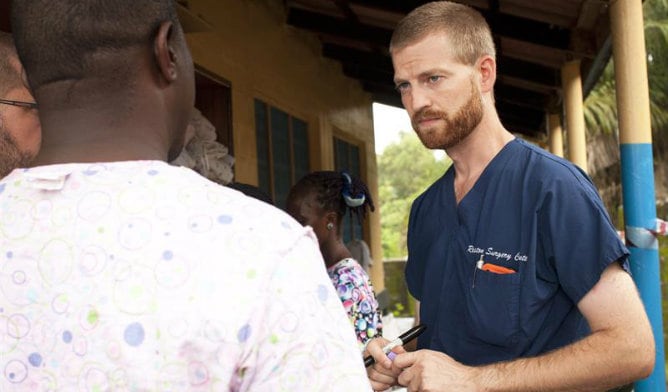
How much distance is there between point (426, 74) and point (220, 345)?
1.25 meters

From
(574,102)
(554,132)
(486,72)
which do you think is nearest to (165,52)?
(486,72)

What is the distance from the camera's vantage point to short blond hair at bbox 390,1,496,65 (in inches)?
75.2

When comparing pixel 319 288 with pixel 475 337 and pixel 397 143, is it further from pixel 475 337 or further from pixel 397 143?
pixel 397 143

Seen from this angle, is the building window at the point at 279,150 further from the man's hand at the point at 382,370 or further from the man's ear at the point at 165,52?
the man's ear at the point at 165,52

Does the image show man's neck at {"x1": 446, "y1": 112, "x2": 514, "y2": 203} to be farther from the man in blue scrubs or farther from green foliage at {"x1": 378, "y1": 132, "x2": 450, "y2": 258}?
green foliage at {"x1": 378, "y1": 132, "x2": 450, "y2": 258}

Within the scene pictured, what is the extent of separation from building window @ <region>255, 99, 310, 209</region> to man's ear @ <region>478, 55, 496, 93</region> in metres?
3.81

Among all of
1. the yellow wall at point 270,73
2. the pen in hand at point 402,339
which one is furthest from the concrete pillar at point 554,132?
the pen in hand at point 402,339

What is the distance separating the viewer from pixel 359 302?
2.73 m

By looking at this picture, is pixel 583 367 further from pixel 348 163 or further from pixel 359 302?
pixel 348 163

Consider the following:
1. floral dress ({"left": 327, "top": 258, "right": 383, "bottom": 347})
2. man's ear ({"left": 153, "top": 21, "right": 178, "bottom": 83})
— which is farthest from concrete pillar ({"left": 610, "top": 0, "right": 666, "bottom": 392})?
man's ear ({"left": 153, "top": 21, "right": 178, "bottom": 83})

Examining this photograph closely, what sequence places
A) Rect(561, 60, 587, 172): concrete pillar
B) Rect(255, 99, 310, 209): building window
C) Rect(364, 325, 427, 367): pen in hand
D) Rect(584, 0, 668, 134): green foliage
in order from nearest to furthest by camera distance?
Rect(364, 325, 427, 367): pen in hand, Rect(561, 60, 587, 172): concrete pillar, Rect(255, 99, 310, 209): building window, Rect(584, 0, 668, 134): green foliage

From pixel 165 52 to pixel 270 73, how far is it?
522 centimetres

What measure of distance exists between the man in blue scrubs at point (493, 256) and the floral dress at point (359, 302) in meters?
0.67

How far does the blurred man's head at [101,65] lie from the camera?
888 millimetres
